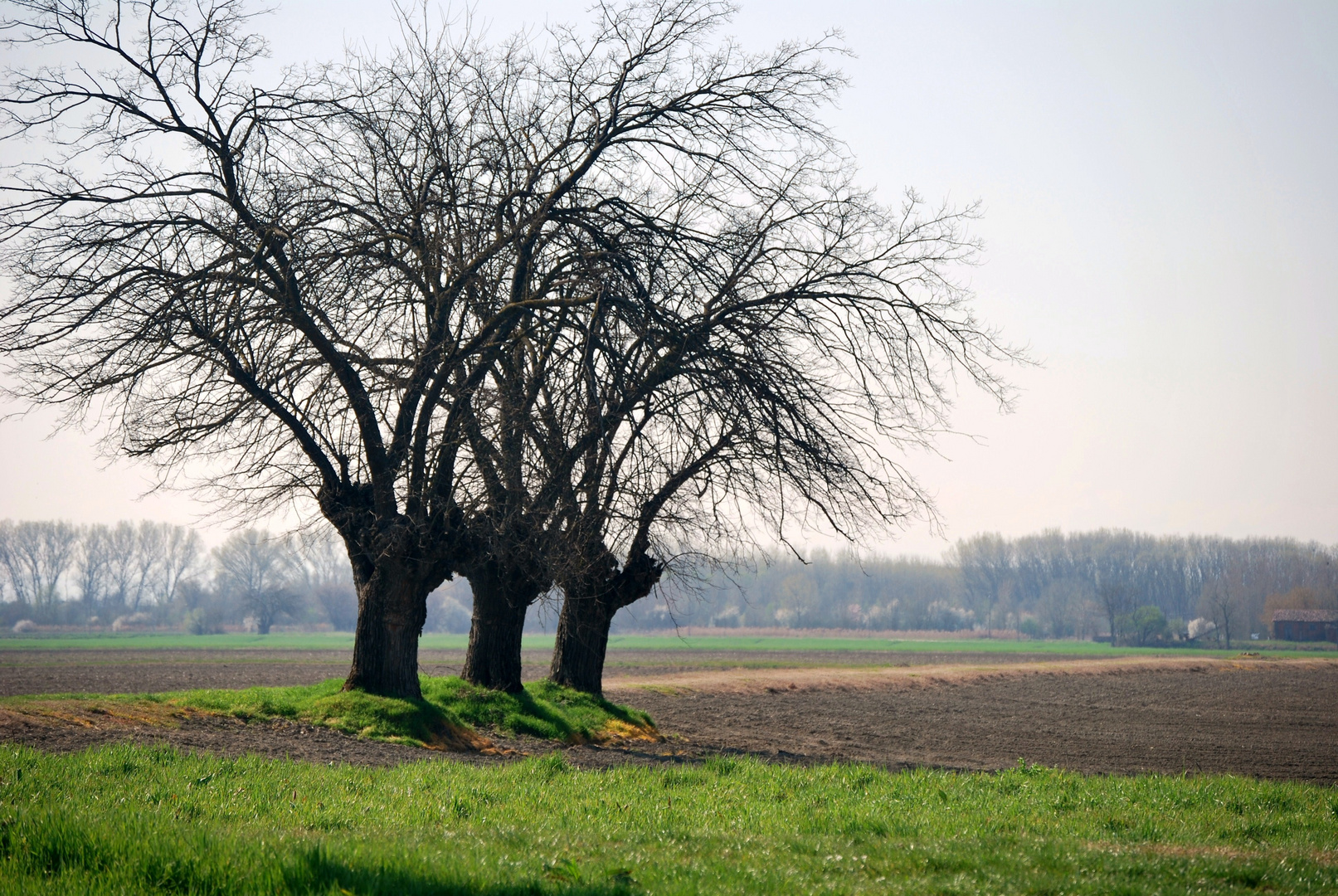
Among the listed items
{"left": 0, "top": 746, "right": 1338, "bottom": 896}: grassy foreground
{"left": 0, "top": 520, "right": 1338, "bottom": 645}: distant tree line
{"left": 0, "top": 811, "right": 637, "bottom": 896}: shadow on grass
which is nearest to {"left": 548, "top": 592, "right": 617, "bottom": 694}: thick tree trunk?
{"left": 0, "top": 746, "right": 1338, "bottom": 896}: grassy foreground

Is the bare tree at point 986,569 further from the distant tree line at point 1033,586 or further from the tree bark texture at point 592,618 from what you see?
the tree bark texture at point 592,618

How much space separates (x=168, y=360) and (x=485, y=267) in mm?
5094

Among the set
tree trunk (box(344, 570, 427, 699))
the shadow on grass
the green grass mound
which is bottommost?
the green grass mound

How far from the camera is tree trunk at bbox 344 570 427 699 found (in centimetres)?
1691

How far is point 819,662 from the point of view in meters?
67.1

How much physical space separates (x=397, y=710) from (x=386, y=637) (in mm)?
1410

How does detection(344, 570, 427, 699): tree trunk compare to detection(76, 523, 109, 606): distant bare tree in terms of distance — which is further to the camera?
detection(76, 523, 109, 606): distant bare tree

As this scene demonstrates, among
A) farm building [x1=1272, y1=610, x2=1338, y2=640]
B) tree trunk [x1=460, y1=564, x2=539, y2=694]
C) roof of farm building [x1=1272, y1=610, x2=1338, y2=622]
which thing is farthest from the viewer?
roof of farm building [x1=1272, y1=610, x2=1338, y2=622]

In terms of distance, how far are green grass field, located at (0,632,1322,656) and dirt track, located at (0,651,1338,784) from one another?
87.8ft

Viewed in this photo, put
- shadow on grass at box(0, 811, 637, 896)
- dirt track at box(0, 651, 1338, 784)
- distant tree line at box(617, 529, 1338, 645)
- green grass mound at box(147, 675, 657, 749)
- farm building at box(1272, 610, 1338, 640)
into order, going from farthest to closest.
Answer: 1. distant tree line at box(617, 529, 1338, 645)
2. farm building at box(1272, 610, 1338, 640)
3. green grass mound at box(147, 675, 657, 749)
4. dirt track at box(0, 651, 1338, 784)
5. shadow on grass at box(0, 811, 637, 896)

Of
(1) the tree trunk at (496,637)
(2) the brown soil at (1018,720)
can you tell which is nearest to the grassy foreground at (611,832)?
(2) the brown soil at (1018,720)

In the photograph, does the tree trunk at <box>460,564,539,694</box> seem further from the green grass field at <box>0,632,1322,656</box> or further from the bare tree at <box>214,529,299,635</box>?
the bare tree at <box>214,529,299,635</box>

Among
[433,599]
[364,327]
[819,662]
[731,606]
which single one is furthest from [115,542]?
[364,327]

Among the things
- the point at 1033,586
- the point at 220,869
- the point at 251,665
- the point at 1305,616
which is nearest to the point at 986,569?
the point at 1033,586
